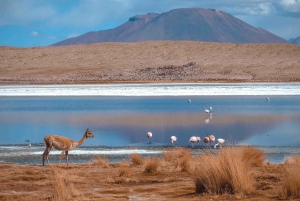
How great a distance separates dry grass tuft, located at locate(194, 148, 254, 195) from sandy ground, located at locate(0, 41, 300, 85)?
5011 cm

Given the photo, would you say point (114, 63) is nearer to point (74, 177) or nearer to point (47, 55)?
point (47, 55)

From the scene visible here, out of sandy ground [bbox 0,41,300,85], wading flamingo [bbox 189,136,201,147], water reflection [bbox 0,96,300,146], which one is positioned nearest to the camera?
wading flamingo [bbox 189,136,201,147]

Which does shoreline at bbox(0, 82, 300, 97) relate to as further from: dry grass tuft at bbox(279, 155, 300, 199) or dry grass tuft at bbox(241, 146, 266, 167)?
dry grass tuft at bbox(279, 155, 300, 199)

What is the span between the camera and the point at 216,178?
7500 millimetres

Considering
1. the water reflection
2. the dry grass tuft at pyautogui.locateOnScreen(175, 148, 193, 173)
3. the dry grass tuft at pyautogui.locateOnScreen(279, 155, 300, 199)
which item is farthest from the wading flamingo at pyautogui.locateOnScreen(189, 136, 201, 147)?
the dry grass tuft at pyautogui.locateOnScreen(279, 155, 300, 199)

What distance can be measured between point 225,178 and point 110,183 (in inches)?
90.4

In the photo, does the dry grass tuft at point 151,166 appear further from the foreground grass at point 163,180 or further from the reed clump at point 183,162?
the reed clump at point 183,162

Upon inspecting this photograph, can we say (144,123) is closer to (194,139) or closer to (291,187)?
(194,139)

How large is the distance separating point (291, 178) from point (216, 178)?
107 centimetres

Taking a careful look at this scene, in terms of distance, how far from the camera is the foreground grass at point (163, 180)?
291 inches

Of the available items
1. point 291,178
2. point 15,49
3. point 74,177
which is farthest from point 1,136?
point 15,49

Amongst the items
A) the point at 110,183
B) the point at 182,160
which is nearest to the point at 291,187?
the point at 110,183

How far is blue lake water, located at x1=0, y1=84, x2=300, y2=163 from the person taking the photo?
14.0 metres

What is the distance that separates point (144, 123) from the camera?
20188mm
